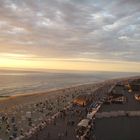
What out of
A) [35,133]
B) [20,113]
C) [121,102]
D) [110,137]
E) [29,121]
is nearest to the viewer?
[110,137]

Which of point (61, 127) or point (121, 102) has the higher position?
point (121, 102)

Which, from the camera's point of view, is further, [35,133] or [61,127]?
[61,127]

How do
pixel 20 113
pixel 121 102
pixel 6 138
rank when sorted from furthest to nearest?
pixel 20 113 → pixel 121 102 → pixel 6 138

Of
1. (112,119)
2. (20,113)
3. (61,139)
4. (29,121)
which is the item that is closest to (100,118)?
(112,119)

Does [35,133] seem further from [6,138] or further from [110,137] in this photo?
[110,137]

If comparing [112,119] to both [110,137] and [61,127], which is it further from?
[61,127]

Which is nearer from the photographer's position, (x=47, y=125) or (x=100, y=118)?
(x=100, y=118)

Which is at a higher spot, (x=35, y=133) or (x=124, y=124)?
(x=124, y=124)

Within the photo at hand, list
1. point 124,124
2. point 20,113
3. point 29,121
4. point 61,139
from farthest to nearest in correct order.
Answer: point 20,113, point 29,121, point 61,139, point 124,124

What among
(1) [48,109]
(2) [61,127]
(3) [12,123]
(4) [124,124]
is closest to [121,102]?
(2) [61,127]
